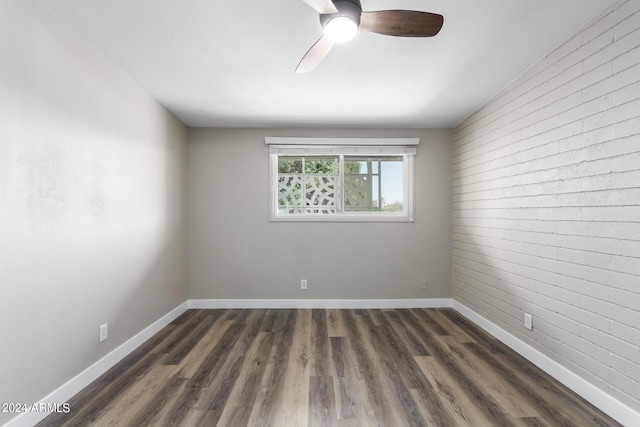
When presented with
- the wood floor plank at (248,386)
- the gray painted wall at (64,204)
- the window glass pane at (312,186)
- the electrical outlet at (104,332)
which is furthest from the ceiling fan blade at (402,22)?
Result: the electrical outlet at (104,332)

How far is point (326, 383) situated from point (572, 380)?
1637 mm

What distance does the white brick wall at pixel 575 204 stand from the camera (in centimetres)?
169

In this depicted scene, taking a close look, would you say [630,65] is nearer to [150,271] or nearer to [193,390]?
[193,390]

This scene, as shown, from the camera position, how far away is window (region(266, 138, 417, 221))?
399 centimetres

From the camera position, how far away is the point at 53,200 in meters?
1.81

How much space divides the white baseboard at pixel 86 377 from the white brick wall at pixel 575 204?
3242mm

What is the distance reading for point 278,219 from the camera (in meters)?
3.94

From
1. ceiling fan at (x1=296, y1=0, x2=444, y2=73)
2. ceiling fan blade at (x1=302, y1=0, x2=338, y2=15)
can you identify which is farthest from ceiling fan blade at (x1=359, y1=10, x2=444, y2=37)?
ceiling fan blade at (x1=302, y1=0, x2=338, y2=15)

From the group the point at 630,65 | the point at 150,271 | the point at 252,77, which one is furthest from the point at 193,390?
the point at 630,65

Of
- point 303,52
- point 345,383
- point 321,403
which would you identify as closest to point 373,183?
point 303,52

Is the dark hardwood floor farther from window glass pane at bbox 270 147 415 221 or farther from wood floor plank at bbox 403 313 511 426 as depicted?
window glass pane at bbox 270 147 415 221

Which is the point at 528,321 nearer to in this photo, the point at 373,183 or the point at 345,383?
the point at 345,383

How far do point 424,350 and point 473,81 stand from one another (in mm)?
2364

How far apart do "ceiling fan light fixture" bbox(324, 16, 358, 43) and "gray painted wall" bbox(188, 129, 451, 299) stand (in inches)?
92.7
